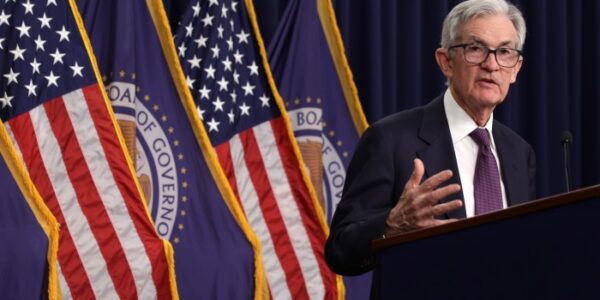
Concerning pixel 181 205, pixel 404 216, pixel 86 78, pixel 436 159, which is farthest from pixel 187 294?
pixel 404 216

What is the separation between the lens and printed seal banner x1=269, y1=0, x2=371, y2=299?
5.13 meters

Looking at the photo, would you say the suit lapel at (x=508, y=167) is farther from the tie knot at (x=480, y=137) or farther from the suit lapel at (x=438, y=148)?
the suit lapel at (x=438, y=148)

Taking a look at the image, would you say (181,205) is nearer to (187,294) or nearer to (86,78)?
(187,294)

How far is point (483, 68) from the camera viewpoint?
2754mm

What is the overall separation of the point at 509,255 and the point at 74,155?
280 centimetres

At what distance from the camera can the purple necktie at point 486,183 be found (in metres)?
2.61

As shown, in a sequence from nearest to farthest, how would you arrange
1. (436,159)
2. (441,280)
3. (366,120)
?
(441,280)
(436,159)
(366,120)

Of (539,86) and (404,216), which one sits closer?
(404,216)

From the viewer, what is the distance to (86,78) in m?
4.37

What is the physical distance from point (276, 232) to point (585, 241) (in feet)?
10.5

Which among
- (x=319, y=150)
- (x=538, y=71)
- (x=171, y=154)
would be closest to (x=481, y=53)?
(x=171, y=154)

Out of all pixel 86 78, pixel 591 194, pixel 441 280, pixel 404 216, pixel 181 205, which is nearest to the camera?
pixel 591 194

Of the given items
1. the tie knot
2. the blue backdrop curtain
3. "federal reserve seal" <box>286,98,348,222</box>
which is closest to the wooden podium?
the tie knot

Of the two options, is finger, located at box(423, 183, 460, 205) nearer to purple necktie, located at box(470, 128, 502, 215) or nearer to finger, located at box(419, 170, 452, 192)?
finger, located at box(419, 170, 452, 192)
